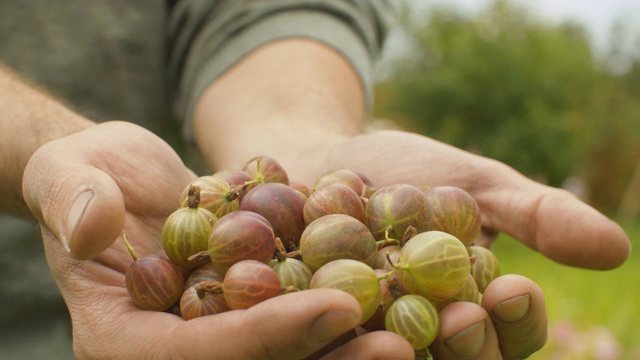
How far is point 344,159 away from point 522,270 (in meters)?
4.61

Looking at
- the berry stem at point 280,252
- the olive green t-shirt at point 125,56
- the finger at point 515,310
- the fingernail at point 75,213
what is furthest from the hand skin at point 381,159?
the fingernail at point 75,213

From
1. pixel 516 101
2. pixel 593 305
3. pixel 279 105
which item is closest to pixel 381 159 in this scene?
pixel 279 105

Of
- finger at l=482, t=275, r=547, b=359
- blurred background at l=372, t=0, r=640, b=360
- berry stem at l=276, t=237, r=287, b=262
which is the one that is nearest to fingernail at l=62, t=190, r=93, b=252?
A: berry stem at l=276, t=237, r=287, b=262

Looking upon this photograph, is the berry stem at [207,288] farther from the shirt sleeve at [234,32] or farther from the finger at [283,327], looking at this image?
the shirt sleeve at [234,32]

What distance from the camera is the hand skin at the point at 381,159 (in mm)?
1489

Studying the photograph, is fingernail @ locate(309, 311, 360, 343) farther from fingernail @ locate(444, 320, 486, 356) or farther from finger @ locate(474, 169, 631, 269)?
finger @ locate(474, 169, 631, 269)

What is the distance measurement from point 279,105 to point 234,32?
431mm

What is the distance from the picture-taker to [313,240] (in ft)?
4.86

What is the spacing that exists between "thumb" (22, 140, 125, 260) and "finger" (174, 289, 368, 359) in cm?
27

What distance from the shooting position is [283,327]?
1.20 m

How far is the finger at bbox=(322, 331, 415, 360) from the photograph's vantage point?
1261mm

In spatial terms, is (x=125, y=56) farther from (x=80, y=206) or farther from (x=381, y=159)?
(x=80, y=206)

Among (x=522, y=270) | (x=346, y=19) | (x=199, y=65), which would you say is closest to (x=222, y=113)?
(x=199, y=65)

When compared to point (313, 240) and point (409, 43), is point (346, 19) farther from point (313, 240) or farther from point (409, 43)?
point (409, 43)
